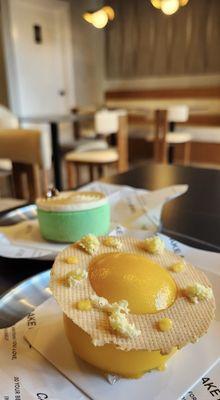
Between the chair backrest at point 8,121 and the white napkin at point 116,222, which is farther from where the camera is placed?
the chair backrest at point 8,121

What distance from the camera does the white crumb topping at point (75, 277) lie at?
0.35 m

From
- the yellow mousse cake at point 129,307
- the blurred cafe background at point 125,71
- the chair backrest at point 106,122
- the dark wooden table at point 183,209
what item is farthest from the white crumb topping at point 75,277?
the blurred cafe background at point 125,71

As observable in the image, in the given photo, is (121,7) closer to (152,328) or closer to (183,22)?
(183,22)

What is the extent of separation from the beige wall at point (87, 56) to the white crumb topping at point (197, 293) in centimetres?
500

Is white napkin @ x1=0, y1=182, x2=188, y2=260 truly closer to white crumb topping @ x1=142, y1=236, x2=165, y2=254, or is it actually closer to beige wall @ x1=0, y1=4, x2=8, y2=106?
white crumb topping @ x1=142, y1=236, x2=165, y2=254

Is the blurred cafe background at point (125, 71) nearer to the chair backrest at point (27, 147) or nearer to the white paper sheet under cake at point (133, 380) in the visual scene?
the chair backrest at point (27, 147)

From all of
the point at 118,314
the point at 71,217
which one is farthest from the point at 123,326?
the point at 71,217

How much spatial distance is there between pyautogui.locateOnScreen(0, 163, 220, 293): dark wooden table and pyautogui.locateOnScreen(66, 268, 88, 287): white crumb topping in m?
0.21

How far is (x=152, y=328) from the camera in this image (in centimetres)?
31

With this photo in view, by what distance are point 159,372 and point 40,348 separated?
0.46 feet

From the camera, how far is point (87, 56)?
16.3 ft

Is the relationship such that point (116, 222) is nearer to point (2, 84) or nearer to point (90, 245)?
point (90, 245)

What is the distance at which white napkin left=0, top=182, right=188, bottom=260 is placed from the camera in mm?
622

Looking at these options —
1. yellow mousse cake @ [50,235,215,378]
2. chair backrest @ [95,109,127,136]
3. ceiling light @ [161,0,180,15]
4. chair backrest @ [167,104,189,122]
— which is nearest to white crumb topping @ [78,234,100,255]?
yellow mousse cake @ [50,235,215,378]
